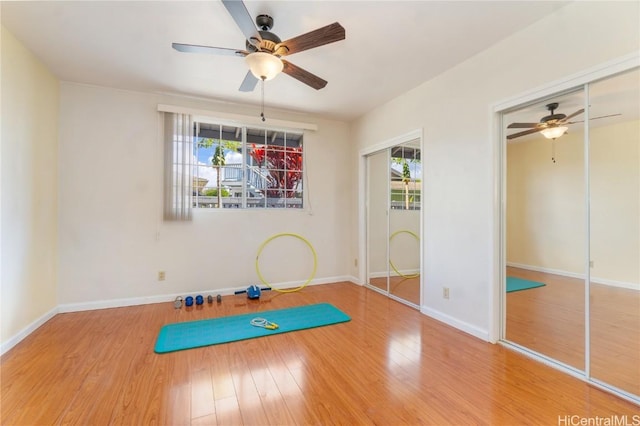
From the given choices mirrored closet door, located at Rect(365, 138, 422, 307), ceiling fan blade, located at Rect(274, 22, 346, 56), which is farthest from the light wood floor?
ceiling fan blade, located at Rect(274, 22, 346, 56)

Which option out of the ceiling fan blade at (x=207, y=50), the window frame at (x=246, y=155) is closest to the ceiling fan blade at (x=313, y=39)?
the ceiling fan blade at (x=207, y=50)

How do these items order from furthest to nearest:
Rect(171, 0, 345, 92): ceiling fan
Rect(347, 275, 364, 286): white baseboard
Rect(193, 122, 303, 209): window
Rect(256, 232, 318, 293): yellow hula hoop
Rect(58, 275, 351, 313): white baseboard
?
1. Rect(347, 275, 364, 286): white baseboard
2. Rect(256, 232, 318, 293): yellow hula hoop
3. Rect(193, 122, 303, 209): window
4. Rect(58, 275, 351, 313): white baseboard
5. Rect(171, 0, 345, 92): ceiling fan

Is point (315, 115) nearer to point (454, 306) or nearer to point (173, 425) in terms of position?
point (454, 306)

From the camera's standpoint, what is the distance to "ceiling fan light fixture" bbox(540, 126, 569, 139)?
2271 millimetres

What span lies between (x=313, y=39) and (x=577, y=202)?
238cm

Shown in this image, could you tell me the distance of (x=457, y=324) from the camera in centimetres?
290

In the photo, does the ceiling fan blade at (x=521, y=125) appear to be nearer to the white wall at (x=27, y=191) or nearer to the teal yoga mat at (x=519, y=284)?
the teal yoga mat at (x=519, y=284)

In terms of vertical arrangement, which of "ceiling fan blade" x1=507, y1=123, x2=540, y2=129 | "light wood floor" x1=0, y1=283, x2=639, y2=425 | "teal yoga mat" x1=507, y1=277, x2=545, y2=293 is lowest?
"light wood floor" x1=0, y1=283, x2=639, y2=425

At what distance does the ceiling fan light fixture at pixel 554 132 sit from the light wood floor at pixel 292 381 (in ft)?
6.13

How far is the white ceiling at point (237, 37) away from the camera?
A: 6.95ft

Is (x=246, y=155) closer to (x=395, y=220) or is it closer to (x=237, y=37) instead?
(x=237, y=37)

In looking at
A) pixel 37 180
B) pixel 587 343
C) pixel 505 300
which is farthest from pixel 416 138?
pixel 37 180

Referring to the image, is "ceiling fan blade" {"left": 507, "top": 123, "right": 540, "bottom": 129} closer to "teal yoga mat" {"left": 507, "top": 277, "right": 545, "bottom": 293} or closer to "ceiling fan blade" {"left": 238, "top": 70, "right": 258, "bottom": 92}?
"teal yoga mat" {"left": 507, "top": 277, "right": 545, "bottom": 293}

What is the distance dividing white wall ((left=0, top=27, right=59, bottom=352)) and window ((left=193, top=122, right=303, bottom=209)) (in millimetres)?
1534
